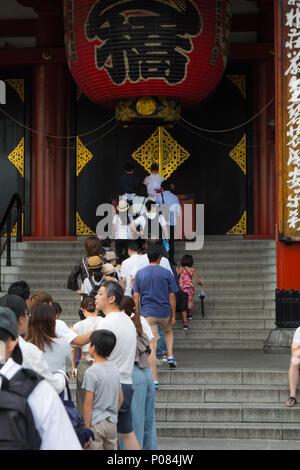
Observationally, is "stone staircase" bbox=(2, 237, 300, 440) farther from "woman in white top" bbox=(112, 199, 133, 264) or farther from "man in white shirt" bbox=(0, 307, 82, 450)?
"man in white shirt" bbox=(0, 307, 82, 450)

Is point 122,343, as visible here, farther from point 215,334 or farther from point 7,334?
point 215,334

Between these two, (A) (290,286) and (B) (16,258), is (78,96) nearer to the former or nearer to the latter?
(B) (16,258)

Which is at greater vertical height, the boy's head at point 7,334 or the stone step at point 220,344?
the boy's head at point 7,334

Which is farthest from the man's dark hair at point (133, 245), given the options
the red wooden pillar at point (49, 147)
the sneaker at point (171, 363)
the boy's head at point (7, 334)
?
the boy's head at point (7, 334)

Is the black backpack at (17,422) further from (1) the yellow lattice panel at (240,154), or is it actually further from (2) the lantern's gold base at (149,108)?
(1) the yellow lattice panel at (240,154)

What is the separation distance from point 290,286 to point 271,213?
4.97 m

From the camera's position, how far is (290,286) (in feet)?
33.1

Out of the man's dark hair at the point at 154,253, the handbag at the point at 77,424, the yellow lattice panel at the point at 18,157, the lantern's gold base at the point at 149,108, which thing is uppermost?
the lantern's gold base at the point at 149,108

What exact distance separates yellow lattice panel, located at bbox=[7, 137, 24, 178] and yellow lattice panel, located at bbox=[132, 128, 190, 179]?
2.06 meters

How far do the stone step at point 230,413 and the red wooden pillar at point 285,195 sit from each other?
6.77 feet

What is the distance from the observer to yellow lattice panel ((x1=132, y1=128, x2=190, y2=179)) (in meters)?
15.4

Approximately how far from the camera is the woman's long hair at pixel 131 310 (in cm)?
633

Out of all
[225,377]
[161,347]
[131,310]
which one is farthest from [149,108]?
[131,310]

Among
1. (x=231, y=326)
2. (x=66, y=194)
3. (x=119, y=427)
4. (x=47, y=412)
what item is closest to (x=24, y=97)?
(x=66, y=194)
